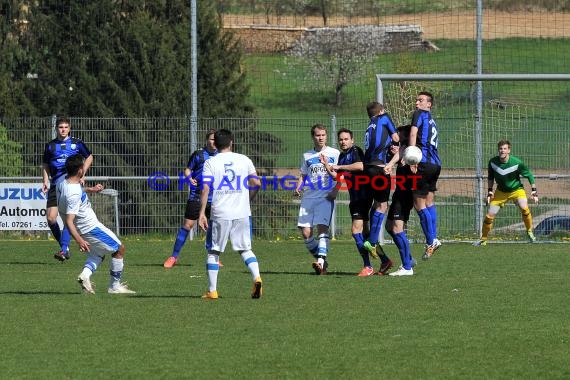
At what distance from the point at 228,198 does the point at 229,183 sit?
→ 0.21m

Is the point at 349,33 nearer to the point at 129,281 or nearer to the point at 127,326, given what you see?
the point at 129,281

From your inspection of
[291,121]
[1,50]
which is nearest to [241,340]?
[291,121]

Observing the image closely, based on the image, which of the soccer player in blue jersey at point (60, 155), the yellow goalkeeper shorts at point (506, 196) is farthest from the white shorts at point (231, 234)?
the yellow goalkeeper shorts at point (506, 196)

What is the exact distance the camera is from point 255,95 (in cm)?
3828

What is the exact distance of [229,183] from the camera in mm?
11648

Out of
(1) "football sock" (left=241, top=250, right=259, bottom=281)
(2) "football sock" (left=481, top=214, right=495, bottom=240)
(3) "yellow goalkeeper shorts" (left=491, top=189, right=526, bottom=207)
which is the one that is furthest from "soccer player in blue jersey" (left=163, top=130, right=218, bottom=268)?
(3) "yellow goalkeeper shorts" (left=491, top=189, right=526, bottom=207)

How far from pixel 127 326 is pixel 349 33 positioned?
1167 inches

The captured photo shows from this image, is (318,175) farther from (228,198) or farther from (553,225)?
(553,225)

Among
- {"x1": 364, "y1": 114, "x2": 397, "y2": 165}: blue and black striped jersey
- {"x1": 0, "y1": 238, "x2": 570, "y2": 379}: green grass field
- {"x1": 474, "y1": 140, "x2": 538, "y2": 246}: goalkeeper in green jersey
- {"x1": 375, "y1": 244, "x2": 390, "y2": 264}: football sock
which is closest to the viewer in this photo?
{"x1": 0, "y1": 238, "x2": 570, "y2": 379}: green grass field

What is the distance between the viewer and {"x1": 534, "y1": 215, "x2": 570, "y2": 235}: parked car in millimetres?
21794

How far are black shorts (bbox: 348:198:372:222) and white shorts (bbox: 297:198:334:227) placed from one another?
455mm

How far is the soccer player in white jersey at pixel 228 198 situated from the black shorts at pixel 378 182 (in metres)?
2.81

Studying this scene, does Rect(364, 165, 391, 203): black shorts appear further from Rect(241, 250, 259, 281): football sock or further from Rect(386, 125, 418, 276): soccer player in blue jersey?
Rect(241, 250, 259, 281): football sock

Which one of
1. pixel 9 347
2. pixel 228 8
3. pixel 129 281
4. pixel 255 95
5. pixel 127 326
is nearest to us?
pixel 9 347
